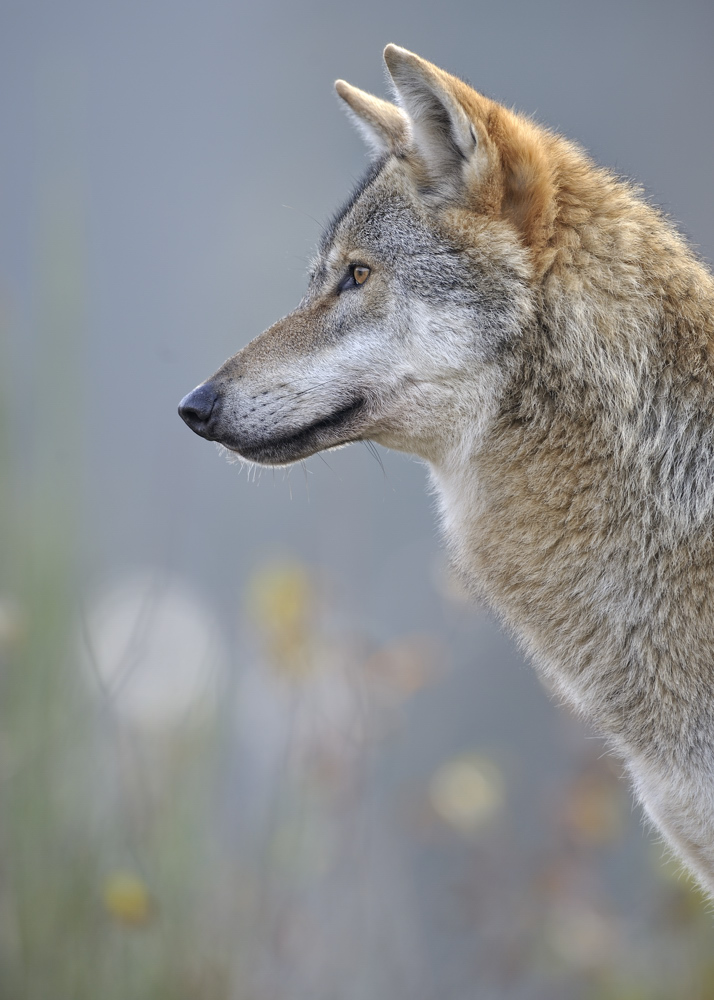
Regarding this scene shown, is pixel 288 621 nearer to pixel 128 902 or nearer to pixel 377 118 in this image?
pixel 128 902

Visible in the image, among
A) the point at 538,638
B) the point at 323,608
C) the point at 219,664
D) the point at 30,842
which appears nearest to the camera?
the point at 538,638

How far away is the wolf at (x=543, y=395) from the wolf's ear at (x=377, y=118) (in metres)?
0.17

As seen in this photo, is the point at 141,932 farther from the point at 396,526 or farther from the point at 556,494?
the point at 396,526

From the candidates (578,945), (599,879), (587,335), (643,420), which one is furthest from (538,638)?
(599,879)

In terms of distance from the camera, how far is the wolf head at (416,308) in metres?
2.56

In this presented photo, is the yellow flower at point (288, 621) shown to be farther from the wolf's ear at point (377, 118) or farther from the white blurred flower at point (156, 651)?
the wolf's ear at point (377, 118)

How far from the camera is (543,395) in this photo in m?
2.53

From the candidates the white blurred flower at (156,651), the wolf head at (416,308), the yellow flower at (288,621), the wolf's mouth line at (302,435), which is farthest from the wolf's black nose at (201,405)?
the yellow flower at (288,621)

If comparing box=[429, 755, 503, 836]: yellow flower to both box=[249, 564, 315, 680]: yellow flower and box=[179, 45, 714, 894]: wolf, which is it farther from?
box=[179, 45, 714, 894]: wolf

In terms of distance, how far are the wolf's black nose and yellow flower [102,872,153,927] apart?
4.47 ft

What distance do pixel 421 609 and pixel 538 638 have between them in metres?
4.43

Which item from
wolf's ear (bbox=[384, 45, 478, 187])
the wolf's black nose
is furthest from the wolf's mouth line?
wolf's ear (bbox=[384, 45, 478, 187])

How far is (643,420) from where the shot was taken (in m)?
2.42

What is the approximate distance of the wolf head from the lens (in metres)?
2.56
